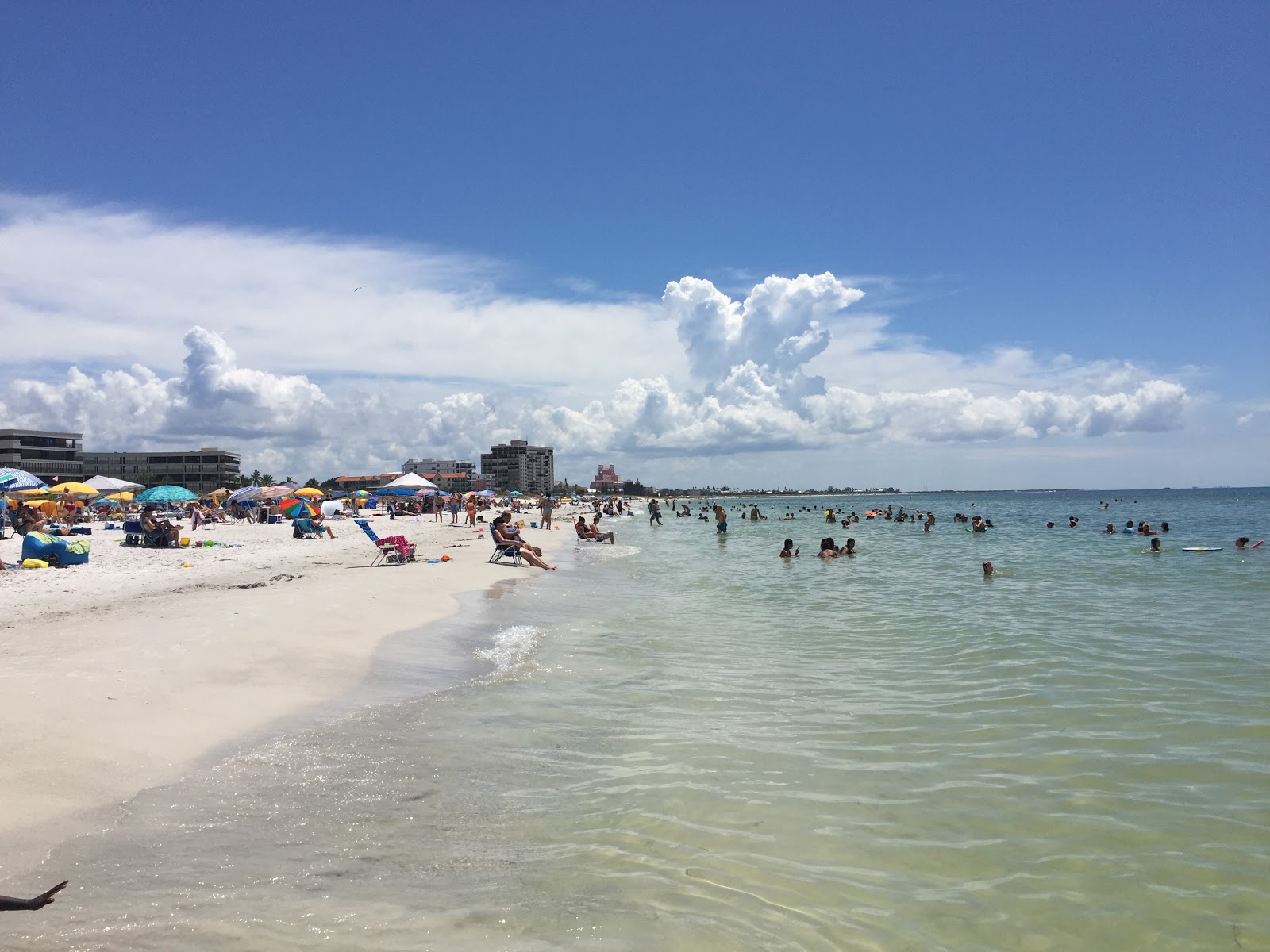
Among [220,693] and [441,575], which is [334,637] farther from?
[441,575]

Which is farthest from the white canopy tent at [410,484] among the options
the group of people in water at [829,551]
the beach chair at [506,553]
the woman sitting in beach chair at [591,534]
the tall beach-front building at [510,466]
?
the tall beach-front building at [510,466]

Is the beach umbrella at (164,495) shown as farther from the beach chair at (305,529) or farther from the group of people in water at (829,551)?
the group of people in water at (829,551)

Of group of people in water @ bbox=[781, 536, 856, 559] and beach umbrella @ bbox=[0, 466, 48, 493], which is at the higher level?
beach umbrella @ bbox=[0, 466, 48, 493]

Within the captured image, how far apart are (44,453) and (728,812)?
128160 mm

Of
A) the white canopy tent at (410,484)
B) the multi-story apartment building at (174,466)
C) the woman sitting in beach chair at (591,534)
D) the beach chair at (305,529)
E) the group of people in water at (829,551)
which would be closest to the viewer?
the group of people in water at (829,551)

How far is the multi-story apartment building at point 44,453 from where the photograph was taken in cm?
9844

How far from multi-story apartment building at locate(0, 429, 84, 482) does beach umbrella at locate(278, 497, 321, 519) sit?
83.1 meters

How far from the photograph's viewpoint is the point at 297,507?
32.7m

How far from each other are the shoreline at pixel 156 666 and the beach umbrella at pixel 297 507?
559 inches

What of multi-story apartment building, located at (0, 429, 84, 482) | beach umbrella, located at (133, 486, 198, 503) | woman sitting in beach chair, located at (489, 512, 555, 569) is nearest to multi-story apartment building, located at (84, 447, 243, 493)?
multi-story apartment building, located at (0, 429, 84, 482)

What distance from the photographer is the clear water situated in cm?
344

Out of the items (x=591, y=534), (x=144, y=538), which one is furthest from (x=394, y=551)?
(x=591, y=534)

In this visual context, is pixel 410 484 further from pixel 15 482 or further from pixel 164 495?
pixel 15 482

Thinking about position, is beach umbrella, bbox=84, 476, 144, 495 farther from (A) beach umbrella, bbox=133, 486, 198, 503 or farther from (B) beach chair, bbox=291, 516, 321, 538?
(B) beach chair, bbox=291, 516, 321, 538
